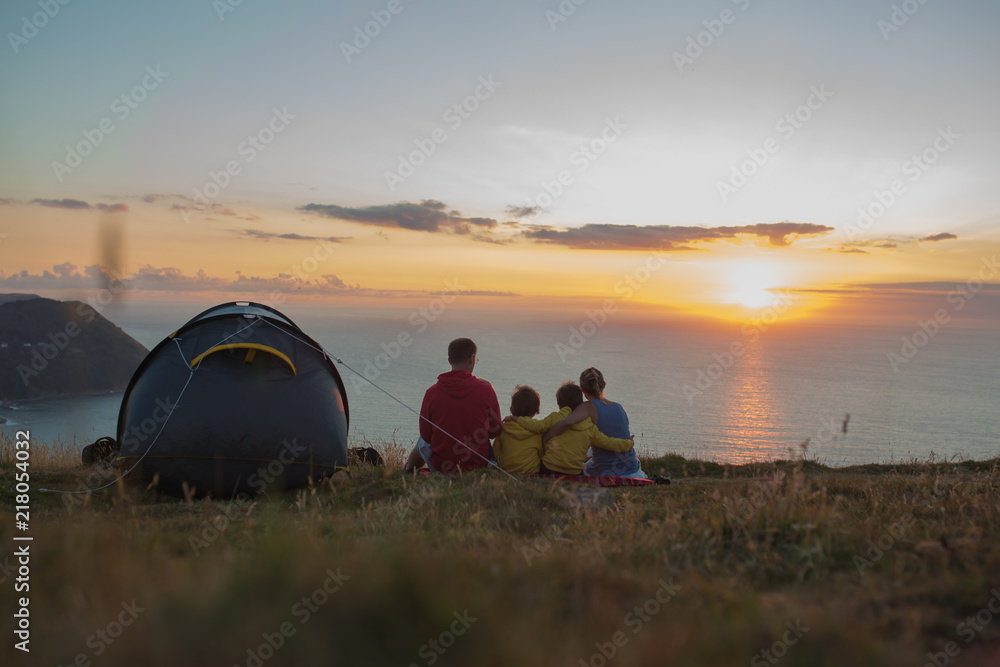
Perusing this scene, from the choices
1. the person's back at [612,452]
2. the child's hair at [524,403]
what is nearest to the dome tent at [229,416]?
the child's hair at [524,403]

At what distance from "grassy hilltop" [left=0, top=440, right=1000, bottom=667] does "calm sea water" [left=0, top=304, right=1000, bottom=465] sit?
1.78m

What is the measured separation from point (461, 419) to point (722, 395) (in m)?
96.3

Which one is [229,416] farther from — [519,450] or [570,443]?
[570,443]

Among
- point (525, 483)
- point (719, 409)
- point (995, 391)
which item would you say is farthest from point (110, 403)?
point (995, 391)

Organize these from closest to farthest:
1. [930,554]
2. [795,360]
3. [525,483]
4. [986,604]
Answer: [986,604] < [930,554] < [525,483] < [795,360]

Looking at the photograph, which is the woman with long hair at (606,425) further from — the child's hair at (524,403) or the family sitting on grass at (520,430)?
the child's hair at (524,403)

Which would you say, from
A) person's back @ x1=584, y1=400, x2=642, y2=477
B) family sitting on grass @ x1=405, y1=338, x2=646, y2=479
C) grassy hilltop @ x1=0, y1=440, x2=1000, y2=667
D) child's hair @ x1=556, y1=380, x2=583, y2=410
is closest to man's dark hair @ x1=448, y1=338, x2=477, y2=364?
family sitting on grass @ x1=405, y1=338, x2=646, y2=479

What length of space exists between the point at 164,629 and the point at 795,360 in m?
166

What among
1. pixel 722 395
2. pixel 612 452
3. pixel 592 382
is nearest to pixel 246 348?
pixel 592 382

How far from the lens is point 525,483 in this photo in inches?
257

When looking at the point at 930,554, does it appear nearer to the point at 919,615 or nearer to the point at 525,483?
the point at 919,615

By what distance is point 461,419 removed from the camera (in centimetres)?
813

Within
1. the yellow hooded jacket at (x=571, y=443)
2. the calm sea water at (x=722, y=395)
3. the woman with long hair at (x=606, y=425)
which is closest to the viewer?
the yellow hooded jacket at (x=571, y=443)

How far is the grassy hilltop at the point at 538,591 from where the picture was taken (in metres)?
2.12
